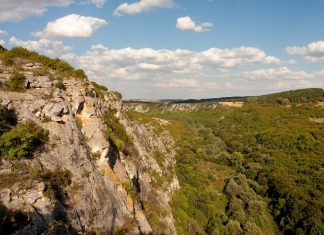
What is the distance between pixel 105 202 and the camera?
57.9 feet

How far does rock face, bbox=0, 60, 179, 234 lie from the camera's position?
1233cm

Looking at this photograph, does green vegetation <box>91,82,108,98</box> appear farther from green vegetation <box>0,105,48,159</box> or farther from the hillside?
green vegetation <box>0,105,48,159</box>

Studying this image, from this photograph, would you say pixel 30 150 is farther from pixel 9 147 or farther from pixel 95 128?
pixel 95 128

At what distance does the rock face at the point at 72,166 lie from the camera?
12.3 meters

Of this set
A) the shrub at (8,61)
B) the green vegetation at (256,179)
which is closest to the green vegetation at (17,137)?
the shrub at (8,61)

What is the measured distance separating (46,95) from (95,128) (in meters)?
4.86

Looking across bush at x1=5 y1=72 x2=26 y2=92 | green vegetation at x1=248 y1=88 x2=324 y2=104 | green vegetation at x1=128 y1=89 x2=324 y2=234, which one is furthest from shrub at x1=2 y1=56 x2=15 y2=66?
green vegetation at x1=248 y1=88 x2=324 y2=104

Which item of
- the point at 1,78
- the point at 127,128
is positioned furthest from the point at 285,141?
the point at 1,78

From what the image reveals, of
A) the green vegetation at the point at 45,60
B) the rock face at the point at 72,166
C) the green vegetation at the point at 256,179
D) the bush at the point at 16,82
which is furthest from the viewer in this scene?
the green vegetation at the point at 256,179

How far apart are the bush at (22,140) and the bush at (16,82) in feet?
11.1

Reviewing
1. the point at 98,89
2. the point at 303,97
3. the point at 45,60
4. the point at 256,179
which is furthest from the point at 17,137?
the point at 303,97

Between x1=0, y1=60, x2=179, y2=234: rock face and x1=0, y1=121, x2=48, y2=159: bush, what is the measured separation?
480mm

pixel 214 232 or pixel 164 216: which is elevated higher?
pixel 164 216

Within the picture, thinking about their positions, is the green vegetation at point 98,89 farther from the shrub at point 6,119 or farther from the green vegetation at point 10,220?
the green vegetation at point 10,220
